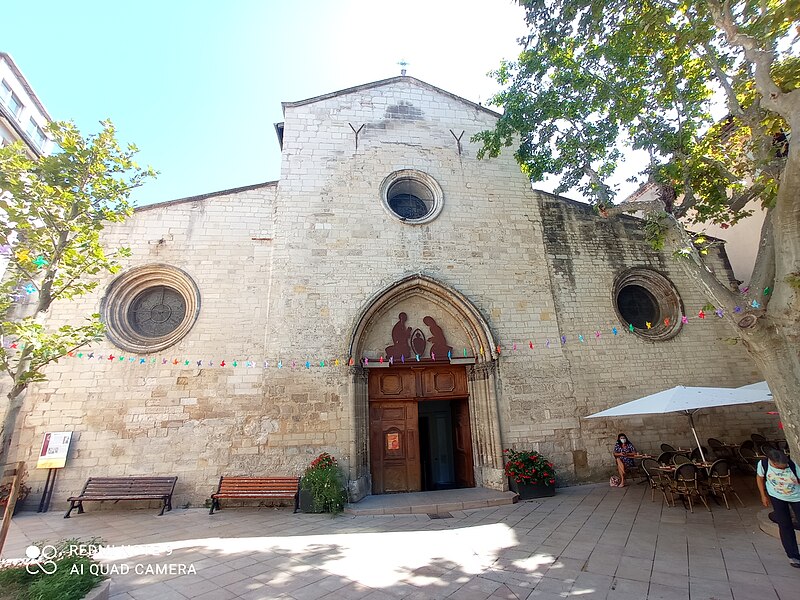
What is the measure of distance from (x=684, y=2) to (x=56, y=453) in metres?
12.4

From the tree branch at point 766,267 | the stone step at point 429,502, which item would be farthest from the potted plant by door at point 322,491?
the tree branch at point 766,267

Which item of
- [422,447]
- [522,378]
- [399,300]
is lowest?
[422,447]

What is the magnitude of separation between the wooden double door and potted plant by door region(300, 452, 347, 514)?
1.46 metres

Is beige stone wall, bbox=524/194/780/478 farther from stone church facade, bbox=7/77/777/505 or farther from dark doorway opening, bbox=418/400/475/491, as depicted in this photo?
dark doorway opening, bbox=418/400/475/491

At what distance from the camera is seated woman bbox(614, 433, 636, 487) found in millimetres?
8047

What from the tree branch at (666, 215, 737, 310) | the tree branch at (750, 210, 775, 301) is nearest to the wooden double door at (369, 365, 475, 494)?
the tree branch at (666, 215, 737, 310)

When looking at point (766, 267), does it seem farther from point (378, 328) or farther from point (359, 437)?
point (359, 437)

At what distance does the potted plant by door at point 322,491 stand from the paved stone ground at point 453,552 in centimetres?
25

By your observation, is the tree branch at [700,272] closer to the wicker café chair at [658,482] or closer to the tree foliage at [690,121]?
the tree foliage at [690,121]

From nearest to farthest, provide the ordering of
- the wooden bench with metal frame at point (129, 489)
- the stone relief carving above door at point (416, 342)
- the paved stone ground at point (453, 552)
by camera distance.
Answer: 1. the paved stone ground at point (453, 552)
2. the wooden bench with metal frame at point (129, 489)
3. the stone relief carving above door at point (416, 342)

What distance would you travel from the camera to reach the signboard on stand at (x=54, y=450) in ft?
22.8

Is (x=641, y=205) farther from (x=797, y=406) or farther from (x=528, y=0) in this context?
(x=528, y=0)

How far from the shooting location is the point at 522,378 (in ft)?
28.2

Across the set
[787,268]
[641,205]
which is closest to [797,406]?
[787,268]
